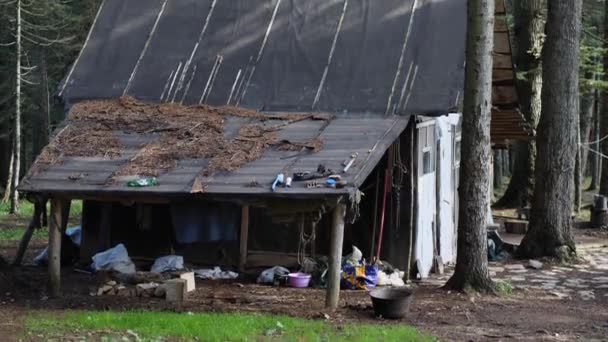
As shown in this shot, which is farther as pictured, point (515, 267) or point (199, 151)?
point (515, 267)

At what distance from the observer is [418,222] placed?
558 inches

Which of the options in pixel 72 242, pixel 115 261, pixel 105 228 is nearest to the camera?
pixel 115 261

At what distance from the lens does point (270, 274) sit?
13492 millimetres

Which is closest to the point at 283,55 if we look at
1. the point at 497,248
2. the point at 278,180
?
the point at 278,180

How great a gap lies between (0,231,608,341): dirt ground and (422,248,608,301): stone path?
0.12 m

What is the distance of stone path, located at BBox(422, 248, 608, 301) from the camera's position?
13195mm

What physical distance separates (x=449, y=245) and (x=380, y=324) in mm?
7309

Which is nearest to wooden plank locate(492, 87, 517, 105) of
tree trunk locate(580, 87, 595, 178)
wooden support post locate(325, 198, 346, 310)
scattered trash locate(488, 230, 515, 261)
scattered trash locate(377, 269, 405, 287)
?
scattered trash locate(488, 230, 515, 261)

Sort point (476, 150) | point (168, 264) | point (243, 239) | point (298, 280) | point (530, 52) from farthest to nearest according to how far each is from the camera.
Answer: point (530, 52), point (243, 239), point (168, 264), point (298, 280), point (476, 150)

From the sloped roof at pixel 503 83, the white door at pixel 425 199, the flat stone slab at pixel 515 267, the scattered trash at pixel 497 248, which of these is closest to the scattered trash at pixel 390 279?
the white door at pixel 425 199

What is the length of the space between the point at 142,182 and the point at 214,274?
3181mm

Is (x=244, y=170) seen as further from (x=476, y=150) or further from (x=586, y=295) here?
(x=586, y=295)

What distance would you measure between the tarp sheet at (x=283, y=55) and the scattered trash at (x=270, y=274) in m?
2.76

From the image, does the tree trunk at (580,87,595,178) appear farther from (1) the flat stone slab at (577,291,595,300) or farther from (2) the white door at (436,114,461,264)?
(1) the flat stone slab at (577,291,595,300)
